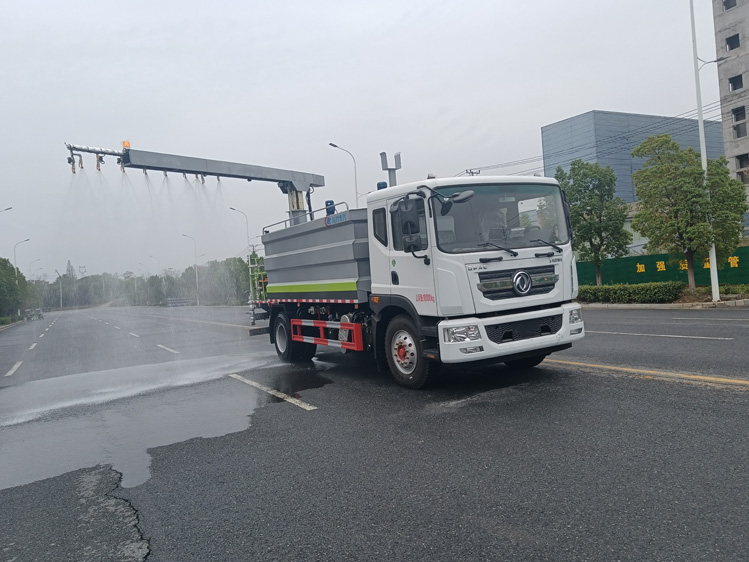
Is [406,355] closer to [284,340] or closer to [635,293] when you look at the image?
[284,340]

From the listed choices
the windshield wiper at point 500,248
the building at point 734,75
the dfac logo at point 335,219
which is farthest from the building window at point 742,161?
the windshield wiper at point 500,248

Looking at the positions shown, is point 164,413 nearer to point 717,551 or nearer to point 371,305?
point 371,305

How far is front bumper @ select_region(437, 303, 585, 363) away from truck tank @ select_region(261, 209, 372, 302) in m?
2.04

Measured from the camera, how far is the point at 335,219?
860 centimetres

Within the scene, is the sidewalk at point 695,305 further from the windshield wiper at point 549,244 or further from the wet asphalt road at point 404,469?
the windshield wiper at point 549,244

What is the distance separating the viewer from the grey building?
196 feet

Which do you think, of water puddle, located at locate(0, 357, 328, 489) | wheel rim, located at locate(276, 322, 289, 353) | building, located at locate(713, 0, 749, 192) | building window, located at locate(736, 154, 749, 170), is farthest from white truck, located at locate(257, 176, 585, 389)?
building window, located at locate(736, 154, 749, 170)

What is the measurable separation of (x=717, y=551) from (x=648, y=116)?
237 ft

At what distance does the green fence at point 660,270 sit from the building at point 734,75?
23.2m

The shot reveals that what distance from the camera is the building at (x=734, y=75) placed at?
134ft

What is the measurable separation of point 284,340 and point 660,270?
18094mm

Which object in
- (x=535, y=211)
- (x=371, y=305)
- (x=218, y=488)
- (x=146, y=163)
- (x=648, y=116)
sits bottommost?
(x=218, y=488)

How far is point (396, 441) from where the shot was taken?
5281 mm

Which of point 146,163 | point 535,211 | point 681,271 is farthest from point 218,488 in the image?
point 681,271
